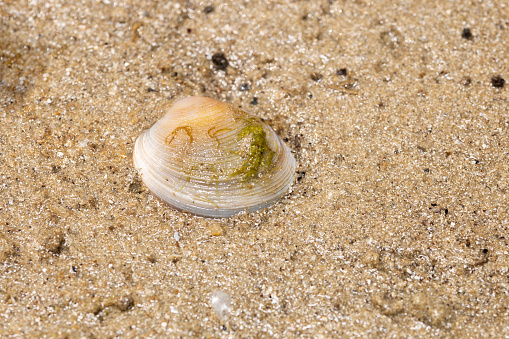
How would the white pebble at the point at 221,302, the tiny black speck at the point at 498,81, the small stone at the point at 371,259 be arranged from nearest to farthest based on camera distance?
1. the white pebble at the point at 221,302
2. the small stone at the point at 371,259
3. the tiny black speck at the point at 498,81

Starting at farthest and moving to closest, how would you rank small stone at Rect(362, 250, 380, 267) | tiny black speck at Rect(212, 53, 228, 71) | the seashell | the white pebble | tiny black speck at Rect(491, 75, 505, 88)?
1. tiny black speck at Rect(212, 53, 228, 71)
2. tiny black speck at Rect(491, 75, 505, 88)
3. the seashell
4. small stone at Rect(362, 250, 380, 267)
5. the white pebble

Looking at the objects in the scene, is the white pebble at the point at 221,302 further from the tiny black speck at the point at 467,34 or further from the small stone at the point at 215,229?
the tiny black speck at the point at 467,34

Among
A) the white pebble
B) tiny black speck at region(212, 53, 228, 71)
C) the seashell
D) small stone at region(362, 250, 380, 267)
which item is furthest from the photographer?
tiny black speck at region(212, 53, 228, 71)

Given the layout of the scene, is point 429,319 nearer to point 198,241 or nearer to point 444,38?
point 198,241

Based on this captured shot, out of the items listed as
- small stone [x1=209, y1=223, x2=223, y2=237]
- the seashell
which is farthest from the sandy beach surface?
the seashell

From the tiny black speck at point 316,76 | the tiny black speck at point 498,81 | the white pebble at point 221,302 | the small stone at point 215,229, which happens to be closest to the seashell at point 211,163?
the small stone at point 215,229

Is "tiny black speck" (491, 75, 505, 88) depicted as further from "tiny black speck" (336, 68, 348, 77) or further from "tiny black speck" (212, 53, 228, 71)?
"tiny black speck" (212, 53, 228, 71)
